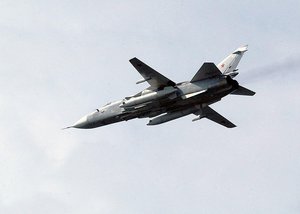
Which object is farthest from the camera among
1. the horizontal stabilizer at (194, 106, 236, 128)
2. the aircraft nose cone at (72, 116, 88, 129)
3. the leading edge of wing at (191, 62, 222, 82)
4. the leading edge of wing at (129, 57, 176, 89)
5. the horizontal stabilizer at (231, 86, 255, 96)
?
the horizontal stabilizer at (194, 106, 236, 128)

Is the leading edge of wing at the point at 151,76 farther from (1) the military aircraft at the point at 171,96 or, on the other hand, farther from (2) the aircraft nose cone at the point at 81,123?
(2) the aircraft nose cone at the point at 81,123

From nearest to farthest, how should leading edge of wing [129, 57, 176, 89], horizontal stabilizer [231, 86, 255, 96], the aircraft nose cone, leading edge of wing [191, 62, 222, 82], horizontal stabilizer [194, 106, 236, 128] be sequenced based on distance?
leading edge of wing [191, 62, 222, 82], leading edge of wing [129, 57, 176, 89], horizontal stabilizer [231, 86, 255, 96], the aircraft nose cone, horizontal stabilizer [194, 106, 236, 128]

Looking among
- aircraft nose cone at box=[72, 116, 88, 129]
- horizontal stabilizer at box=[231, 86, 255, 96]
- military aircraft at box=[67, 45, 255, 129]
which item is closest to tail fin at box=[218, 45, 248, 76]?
military aircraft at box=[67, 45, 255, 129]

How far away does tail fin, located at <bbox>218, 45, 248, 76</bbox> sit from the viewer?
6859cm

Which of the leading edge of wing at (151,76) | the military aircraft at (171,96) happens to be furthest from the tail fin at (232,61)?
the leading edge of wing at (151,76)

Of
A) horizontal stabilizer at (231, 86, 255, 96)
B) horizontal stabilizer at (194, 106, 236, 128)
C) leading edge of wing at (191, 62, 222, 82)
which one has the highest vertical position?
leading edge of wing at (191, 62, 222, 82)

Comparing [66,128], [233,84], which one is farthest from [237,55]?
[66,128]

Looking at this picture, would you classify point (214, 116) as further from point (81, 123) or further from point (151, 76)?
point (81, 123)

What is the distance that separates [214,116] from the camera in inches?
2948

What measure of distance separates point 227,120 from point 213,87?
9650 mm

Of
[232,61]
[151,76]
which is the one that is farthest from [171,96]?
[232,61]

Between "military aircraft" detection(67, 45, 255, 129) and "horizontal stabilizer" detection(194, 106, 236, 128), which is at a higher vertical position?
"military aircraft" detection(67, 45, 255, 129)

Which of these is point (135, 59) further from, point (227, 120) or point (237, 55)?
point (227, 120)

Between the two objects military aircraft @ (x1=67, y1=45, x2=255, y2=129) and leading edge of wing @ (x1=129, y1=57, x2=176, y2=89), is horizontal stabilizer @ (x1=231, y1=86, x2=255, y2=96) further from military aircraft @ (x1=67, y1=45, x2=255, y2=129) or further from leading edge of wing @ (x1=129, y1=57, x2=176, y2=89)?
leading edge of wing @ (x1=129, y1=57, x2=176, y2=89)
